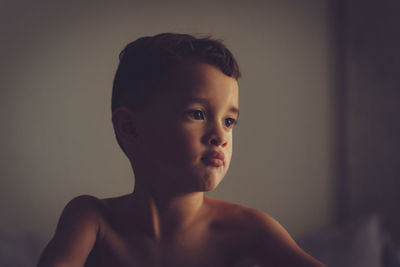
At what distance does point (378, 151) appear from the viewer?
0.99 meters

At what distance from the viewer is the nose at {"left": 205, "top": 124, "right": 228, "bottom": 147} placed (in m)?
0.38

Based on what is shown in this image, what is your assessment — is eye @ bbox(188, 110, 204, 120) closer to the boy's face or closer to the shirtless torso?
the boy's face

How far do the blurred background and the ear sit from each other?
0.16 meters

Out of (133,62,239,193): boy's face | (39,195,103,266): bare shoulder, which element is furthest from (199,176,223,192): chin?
(39,195,103,266): bare shoulder

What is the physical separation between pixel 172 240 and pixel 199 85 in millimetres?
158

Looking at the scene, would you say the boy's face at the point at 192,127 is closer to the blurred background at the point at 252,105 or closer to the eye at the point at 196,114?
the eye at the point at 196,114

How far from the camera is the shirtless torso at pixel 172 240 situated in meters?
0.41

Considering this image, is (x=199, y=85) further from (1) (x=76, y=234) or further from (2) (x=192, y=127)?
(1) (x=76, y=234)

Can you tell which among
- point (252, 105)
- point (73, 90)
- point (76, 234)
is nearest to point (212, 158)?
point (76, 234)

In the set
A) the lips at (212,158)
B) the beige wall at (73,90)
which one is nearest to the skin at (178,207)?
the lips at (212,158)

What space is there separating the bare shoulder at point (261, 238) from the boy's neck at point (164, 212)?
4cm

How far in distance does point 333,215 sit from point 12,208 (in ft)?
2.30

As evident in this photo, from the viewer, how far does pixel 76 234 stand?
0.41 m

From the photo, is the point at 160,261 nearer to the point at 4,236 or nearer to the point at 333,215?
the point at 4,236
